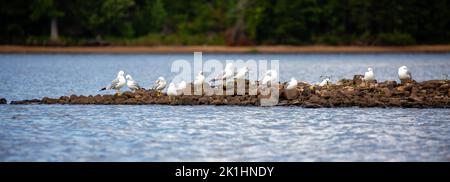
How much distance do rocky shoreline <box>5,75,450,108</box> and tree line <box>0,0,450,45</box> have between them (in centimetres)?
5202

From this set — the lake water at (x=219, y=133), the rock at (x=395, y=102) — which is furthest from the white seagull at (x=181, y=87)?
the rock at (x=395, y=102)

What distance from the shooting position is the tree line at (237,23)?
8581cm

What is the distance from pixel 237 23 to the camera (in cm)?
8869

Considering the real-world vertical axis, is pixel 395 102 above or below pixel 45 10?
below

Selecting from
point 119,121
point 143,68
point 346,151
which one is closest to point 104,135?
point 119,121

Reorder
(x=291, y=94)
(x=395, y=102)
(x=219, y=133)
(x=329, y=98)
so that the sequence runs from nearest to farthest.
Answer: (x=219, y=133)
(x=395, y=102)
(x=329, y=98)
(x=291, y=94)

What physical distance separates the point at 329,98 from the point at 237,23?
5755 centimetres

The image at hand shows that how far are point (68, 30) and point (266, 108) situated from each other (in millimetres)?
60409

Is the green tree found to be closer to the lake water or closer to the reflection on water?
the lake water

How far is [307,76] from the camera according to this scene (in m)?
53.5

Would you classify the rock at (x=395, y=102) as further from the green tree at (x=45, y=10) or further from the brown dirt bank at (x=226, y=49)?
the brown dirt bank at (x=226, y=49)

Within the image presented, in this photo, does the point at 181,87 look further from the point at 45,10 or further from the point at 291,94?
the point at 45,10

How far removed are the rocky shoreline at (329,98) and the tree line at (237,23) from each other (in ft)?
171

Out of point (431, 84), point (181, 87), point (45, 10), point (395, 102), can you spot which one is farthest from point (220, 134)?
point (45, 10)
